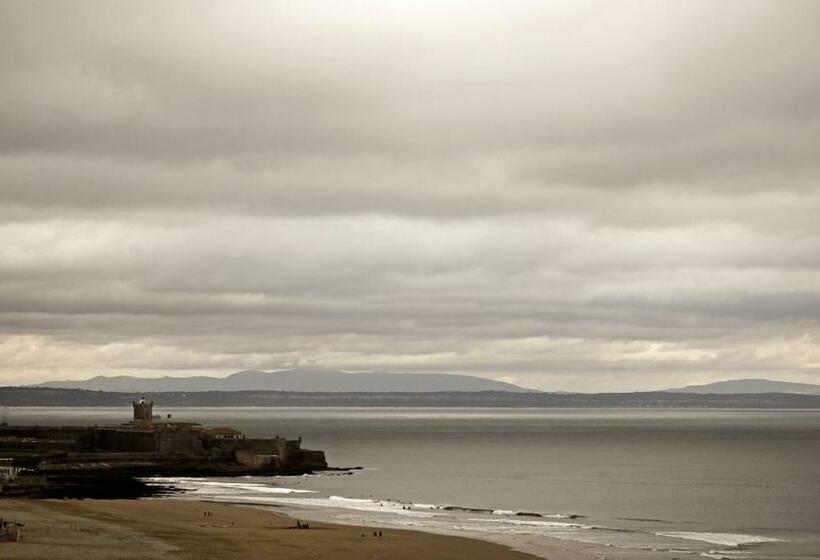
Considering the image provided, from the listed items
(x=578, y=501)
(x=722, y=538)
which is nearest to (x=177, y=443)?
(x=578, y=501)

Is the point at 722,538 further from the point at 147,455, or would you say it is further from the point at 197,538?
the point at 147,455

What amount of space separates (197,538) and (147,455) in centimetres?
6598

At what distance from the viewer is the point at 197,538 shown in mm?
64875

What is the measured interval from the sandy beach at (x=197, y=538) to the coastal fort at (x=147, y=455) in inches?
1294

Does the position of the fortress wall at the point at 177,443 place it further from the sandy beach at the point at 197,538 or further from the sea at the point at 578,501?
the sandy beach at the point at 197,538

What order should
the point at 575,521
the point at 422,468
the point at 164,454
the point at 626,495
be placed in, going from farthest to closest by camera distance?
the point at 422,468 < the point at 164,454 < the point at 626,495 < the point at 575,521

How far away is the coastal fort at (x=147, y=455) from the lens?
116875 millimetres

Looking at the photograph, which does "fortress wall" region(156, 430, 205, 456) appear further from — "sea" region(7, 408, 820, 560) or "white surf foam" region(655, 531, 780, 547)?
"white surf foam" region(655, 531, 780, 547)

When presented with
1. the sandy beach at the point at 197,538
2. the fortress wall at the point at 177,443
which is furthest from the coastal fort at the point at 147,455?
the sandy beach at the point at 197,538

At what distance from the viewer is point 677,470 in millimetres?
154625

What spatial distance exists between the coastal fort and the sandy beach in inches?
1294

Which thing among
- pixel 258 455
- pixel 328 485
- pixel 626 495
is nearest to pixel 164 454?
pixel 258 455

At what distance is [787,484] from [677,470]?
84.1 feet

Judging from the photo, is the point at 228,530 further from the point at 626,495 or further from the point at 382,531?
the point at 626,495
